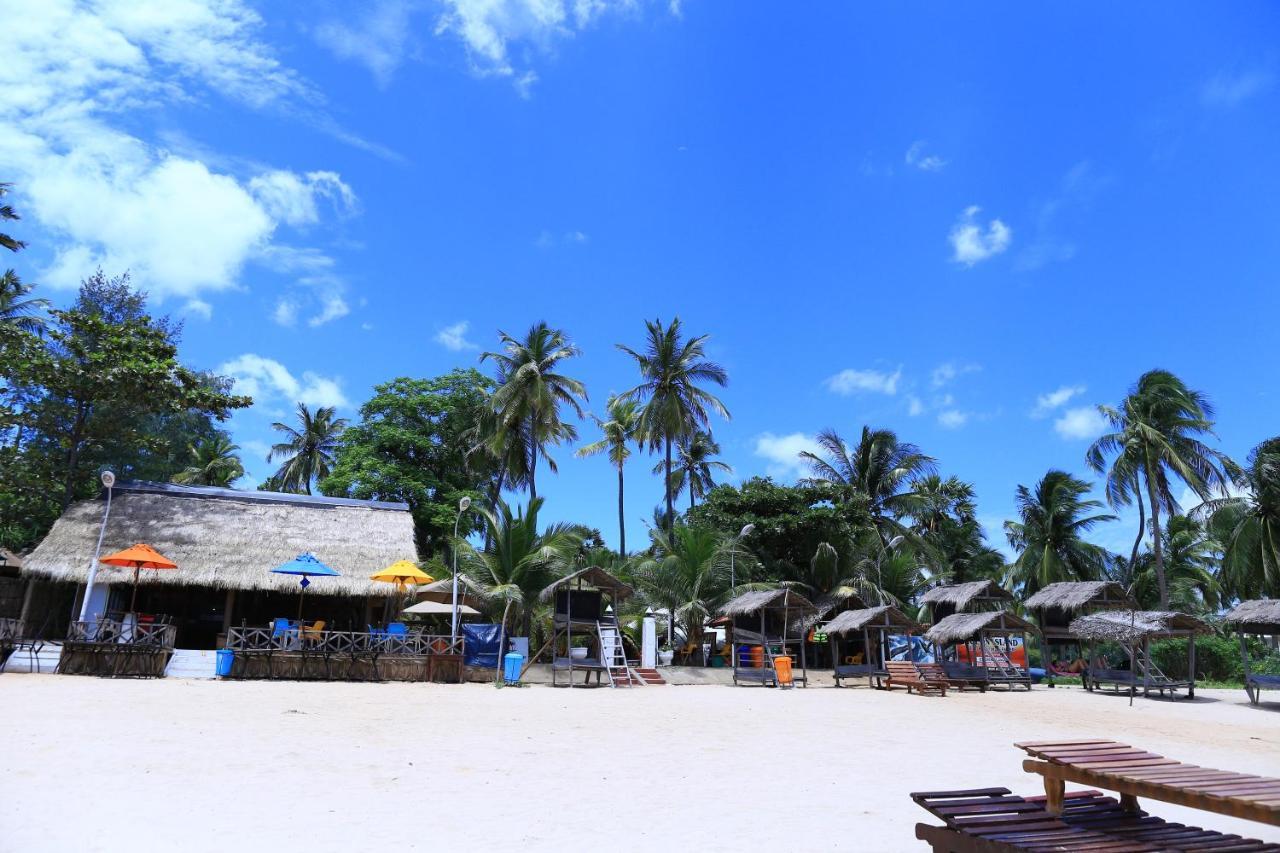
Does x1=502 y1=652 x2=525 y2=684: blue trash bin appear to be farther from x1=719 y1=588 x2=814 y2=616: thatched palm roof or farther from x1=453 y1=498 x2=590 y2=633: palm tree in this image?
x1=719 y1=588 x2=814 y2=616: thatched palm roof

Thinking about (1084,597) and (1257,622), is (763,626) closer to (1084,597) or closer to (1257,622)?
(1084,597)

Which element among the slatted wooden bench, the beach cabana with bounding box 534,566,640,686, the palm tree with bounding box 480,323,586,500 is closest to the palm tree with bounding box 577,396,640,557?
the palm tree with bounding box 480,323,586,500

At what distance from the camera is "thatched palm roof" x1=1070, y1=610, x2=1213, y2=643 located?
66.0ft

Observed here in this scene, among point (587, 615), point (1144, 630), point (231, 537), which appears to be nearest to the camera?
point (1144, 630)

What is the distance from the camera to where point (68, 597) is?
20.9 metres

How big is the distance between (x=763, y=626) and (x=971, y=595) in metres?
8.46

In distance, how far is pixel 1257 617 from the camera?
59.9ft

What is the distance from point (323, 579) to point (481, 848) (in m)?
17.3

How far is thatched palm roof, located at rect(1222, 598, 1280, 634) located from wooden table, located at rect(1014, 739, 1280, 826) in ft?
58.0

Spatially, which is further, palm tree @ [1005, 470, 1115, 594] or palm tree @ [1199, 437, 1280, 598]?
palm tree @ [1005, 470, 1115, 594]

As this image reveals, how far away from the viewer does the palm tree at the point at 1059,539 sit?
111 feet

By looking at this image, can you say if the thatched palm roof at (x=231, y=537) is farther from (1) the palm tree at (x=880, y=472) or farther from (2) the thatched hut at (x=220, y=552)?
(1) the palm tree at (x=880, y=472)

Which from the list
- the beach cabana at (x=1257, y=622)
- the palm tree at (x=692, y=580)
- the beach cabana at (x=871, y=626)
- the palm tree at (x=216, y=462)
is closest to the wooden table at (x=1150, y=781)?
the beach cabana at (x=1257, y=622)

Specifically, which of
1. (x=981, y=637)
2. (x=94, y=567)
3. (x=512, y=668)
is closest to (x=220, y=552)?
(x=94, y=567)
